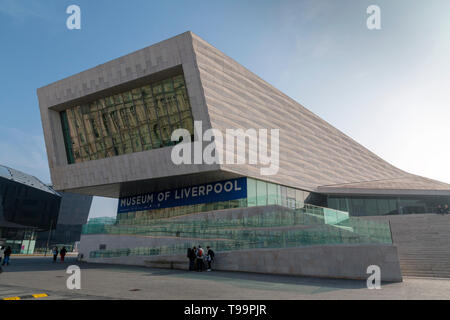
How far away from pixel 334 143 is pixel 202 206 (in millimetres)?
27679

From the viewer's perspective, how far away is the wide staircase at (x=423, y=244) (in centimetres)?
1814

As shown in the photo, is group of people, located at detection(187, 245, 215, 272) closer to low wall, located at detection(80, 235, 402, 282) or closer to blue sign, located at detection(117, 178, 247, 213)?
low wall, located at detection(80, 235, 402, 282)

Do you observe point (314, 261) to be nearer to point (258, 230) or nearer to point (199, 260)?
point (258, 230)

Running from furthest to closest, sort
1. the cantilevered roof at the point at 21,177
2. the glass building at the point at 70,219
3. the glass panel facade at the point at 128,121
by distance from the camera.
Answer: the glass building at the point at 70,219 < the cantilevered roof at the point at 21,177 < the glass panel facade at the point at 128,121

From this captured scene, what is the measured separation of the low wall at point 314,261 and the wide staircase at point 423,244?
4116 mm

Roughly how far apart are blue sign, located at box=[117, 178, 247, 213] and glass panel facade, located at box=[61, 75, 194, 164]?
261 inches

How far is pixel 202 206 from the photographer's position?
34.2m

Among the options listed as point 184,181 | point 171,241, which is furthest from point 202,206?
point 171,241

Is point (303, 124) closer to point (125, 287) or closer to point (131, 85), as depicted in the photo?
point (131, 85)

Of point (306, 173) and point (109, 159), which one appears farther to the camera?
point (306, 173)

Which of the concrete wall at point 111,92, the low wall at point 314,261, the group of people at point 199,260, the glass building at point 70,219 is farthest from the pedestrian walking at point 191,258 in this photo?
the glass building at point 70,219

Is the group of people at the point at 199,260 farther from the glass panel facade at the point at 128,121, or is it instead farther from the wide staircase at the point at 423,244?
the glass panel facade at the point at 128,121

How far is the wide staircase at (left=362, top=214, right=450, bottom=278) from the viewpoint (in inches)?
714

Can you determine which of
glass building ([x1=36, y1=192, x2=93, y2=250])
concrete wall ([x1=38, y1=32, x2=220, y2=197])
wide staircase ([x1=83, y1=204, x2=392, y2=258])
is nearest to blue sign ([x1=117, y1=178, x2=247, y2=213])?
concrete wall ([x1=38, y1=32, x2=220, y2=197])
